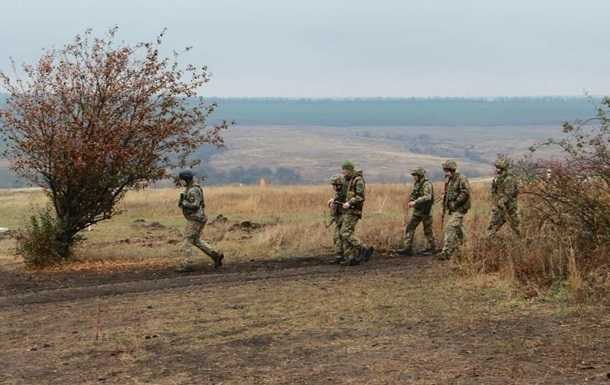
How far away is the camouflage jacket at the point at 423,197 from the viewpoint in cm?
1602

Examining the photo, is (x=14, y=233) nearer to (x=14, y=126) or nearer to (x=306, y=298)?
(x=14, y=126)

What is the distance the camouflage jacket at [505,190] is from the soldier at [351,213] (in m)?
2.56

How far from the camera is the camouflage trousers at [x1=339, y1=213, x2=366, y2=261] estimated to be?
48.3 ft

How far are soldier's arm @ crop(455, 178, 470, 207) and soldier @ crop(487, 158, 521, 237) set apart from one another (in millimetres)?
757

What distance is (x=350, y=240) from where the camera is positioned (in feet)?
48.2

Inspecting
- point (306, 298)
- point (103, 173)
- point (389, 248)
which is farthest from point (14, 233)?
point (306, 298)

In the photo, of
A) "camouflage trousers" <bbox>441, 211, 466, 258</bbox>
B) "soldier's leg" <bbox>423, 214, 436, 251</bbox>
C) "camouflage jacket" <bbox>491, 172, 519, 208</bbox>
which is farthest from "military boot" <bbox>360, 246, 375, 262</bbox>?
"camouflage jacket" <bbox>491, 172, 519, 208</bbox>

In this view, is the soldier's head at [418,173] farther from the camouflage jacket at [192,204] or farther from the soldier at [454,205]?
the camouflage jacket at [192,204]

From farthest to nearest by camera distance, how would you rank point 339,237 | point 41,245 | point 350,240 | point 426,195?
point 426,195 < point 41,245 < point 339,237 < point 350,240

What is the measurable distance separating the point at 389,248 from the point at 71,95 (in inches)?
261

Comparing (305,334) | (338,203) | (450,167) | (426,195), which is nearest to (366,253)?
(338,203)

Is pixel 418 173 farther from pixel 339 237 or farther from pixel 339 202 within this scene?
pixel 339 237

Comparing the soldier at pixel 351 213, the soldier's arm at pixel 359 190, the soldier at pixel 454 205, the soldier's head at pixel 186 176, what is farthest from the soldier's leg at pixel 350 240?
the soldier's head at pixel 186 176

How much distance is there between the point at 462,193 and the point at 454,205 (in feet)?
0.80
